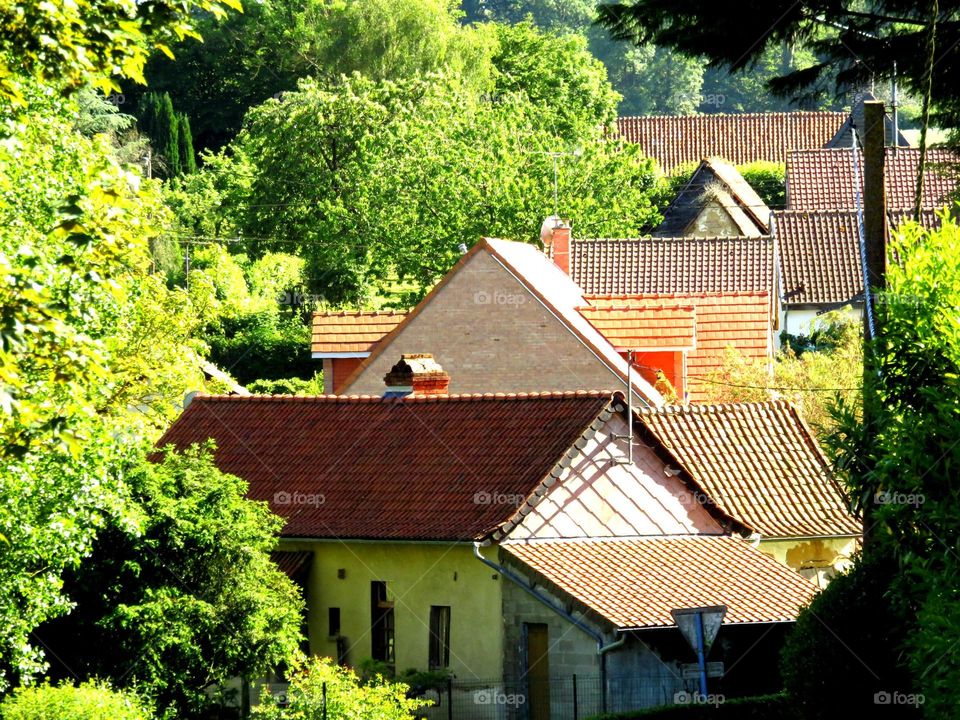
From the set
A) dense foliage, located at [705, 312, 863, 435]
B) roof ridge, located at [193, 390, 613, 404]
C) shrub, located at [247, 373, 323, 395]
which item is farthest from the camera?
shrub, located at [247, 373, 323, 395]

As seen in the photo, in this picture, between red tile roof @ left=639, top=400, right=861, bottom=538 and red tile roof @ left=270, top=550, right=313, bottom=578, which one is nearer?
red tile roof @ left=270, top=550, right=313, bottom=578

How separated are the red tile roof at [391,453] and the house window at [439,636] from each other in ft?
3.60

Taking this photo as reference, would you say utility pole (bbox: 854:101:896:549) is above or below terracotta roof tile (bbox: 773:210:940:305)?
below

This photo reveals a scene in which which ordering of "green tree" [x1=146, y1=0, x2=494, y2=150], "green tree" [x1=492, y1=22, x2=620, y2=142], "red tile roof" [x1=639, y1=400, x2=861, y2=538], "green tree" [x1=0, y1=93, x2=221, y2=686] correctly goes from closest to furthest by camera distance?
"green tree" [x1=0, y1=93, x2=221, y2=686] < "red tile roof" [x1=639, y1=400, x2=861, y2=538] < "green tree" [x1=492, y1=22, x2=620, y2=142] < "green tree" [x1=146, y1=0, x2=494, y2=150]

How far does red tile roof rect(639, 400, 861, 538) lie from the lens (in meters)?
29.5

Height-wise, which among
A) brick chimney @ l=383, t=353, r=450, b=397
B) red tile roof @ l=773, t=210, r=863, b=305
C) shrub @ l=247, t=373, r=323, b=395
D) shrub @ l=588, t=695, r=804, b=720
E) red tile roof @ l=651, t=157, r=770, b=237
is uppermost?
red tile roof @ l=651, t=157, r=770, b=237

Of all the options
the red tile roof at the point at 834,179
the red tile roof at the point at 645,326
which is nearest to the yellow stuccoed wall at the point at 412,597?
the red tile roof at the point at 645,326

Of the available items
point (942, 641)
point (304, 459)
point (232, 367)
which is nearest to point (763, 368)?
point (304, 459)

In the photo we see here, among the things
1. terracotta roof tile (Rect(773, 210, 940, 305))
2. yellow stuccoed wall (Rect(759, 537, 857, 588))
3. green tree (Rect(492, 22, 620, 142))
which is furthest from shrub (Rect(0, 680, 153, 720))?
green tree (Rect(492, 22, 620, 142))

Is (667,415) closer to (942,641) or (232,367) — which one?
(942,641)

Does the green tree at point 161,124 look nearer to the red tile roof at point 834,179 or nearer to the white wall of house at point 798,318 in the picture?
the red tile roof at point 834,179

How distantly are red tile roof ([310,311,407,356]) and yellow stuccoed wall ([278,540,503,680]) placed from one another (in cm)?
1280

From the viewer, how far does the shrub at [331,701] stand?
20938 millimetres

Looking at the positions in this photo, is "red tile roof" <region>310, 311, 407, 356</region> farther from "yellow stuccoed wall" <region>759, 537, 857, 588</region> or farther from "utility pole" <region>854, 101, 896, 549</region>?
"utility pole" <region>854, 101, 896, 549</region>
